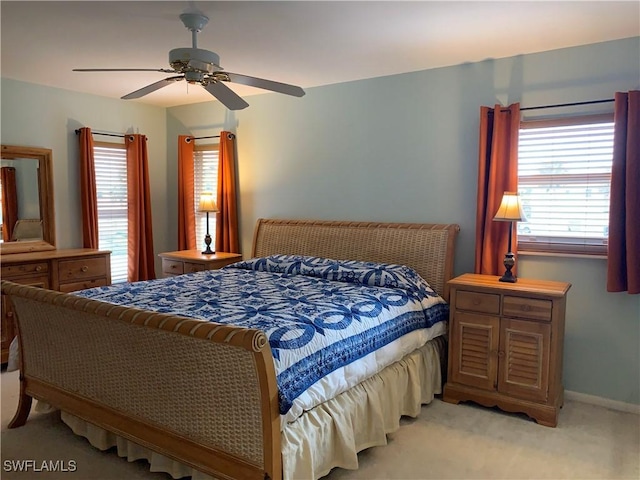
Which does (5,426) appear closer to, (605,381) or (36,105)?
(36,105)

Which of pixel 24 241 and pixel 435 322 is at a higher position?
pixel 24 241

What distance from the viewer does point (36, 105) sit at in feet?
15.0

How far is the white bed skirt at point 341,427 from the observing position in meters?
2.22

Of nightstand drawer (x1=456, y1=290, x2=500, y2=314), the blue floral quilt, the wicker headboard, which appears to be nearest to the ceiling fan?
the blue floral quilt

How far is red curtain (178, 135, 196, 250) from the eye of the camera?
5523mm

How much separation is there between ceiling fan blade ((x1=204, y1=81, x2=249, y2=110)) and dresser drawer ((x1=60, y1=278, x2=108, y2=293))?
2.43m

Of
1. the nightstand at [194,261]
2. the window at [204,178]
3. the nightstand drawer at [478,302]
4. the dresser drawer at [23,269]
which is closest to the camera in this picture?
the nightstand drawer at [478,302]

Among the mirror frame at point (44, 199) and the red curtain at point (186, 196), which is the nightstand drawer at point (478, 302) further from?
the mirror frame at point (44, 199)

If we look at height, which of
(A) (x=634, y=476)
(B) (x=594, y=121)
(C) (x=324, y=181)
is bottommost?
(A) (x=634, y=476)

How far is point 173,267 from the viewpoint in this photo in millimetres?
4973

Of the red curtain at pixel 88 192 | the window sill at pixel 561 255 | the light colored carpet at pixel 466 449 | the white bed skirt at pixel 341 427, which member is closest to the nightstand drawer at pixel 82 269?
the red curtain at pixel 88 192

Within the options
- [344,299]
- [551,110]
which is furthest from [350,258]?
[551,110]

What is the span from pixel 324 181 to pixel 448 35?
1897mm

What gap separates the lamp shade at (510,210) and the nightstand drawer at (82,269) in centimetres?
360
